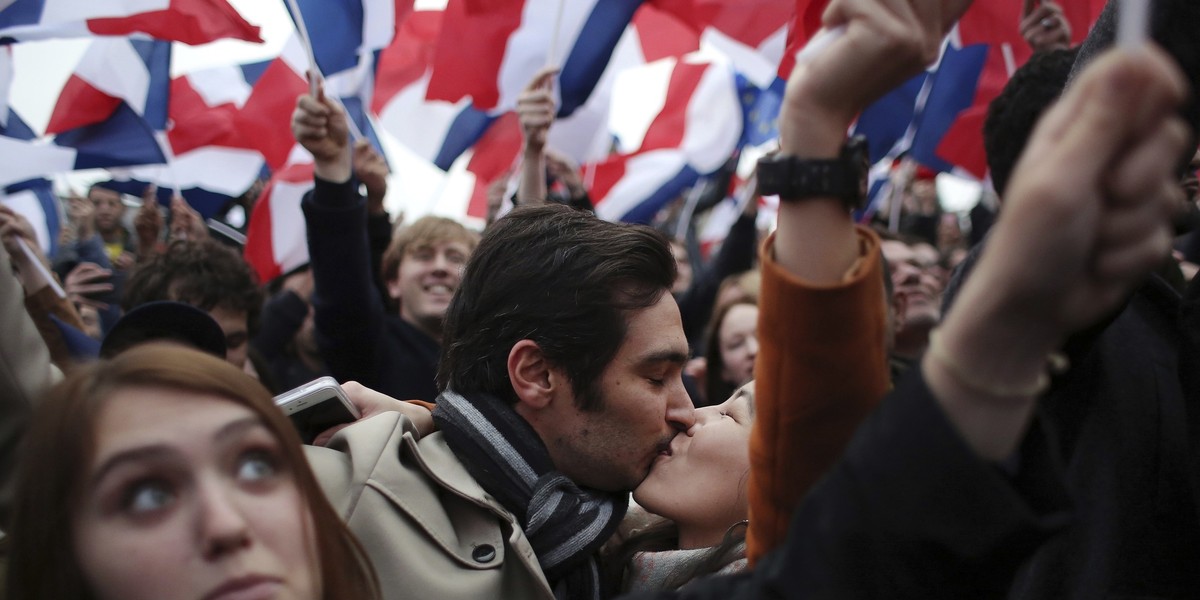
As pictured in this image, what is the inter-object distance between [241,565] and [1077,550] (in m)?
1.49

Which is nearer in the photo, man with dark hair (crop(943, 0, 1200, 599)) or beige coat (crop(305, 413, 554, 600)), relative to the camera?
beige coat (crop(305, 413, 554, 600))

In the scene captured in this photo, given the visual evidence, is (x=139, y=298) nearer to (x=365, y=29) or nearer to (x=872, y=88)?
(x=365, y=29)

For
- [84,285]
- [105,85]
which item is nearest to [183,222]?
[105,85]

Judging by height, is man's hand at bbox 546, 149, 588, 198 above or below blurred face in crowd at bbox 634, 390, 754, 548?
below

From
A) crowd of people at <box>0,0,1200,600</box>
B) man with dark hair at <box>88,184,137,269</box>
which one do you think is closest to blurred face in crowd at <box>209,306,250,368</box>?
crowd of people at <box>0,0,1200,600</box>

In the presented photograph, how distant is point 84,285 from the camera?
5184 millimetres

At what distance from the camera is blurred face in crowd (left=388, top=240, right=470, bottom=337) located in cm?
442

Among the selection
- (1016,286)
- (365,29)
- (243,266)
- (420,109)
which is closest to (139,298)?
(243,266)

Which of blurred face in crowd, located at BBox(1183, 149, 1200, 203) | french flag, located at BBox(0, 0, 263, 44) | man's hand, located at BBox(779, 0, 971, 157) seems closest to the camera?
man's hand, located at BBox(779, 0, 971, 157)

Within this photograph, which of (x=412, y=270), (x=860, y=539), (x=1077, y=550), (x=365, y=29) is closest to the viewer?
(x=860, y=539)

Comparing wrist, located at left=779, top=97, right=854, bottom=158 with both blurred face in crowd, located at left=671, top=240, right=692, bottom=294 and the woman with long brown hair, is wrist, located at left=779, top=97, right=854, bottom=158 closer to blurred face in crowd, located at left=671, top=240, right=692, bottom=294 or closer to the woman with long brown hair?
the woman with long brown hair

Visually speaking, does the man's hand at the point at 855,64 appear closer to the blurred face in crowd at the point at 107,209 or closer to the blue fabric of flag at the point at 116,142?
the blue fabric of flag at the point at 116,142

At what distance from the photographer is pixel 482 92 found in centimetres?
528

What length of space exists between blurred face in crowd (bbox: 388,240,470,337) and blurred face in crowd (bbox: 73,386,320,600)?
2.90 meters
